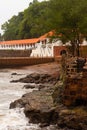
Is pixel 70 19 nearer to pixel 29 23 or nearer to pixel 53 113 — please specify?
pixel 53 113

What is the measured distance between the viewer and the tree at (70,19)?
163 ft

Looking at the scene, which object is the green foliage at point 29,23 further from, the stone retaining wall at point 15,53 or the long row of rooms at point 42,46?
the stone retaining wall at point 15,53

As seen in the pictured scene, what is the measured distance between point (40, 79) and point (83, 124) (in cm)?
2147

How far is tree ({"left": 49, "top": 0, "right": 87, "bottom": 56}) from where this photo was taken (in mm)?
49625

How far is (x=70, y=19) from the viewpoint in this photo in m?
50.5

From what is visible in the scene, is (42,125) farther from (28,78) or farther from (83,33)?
(83,33)

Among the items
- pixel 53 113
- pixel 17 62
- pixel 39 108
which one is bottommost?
pixel 17 62

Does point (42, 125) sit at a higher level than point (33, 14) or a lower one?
lower

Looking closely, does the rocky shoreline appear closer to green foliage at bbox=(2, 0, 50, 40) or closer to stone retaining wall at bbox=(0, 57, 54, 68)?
stone retaining wall at bbox=(0, 57, 54, 68)

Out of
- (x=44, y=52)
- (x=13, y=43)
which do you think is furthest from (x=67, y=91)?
(x=13, y=43)

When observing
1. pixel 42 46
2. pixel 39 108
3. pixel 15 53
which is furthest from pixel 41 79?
pixel 15 53

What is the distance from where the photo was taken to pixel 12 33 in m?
129

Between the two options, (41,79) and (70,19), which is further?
(70,19)

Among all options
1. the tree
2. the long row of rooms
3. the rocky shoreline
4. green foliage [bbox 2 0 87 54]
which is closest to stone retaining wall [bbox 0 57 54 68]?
the long row of rooms
